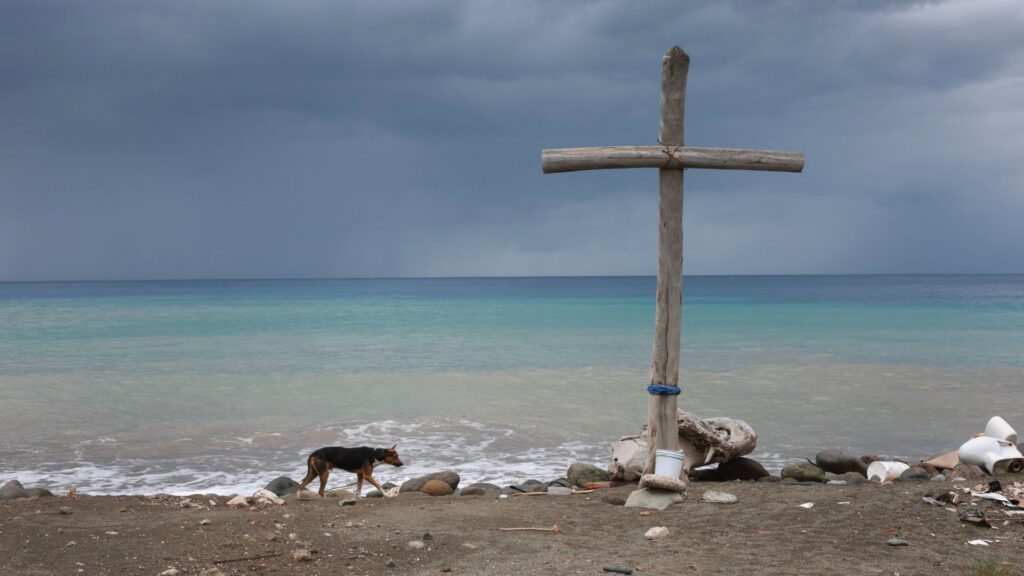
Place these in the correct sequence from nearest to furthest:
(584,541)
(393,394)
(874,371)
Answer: (584,541) → (393,394) → (874,371)

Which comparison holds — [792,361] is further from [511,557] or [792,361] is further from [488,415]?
[511,557]

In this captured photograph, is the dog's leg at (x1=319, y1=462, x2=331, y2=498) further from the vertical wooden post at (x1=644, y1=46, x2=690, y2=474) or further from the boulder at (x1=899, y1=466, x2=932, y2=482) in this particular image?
the boulder at (x1=899, y1=466, x2=932, y2=482)

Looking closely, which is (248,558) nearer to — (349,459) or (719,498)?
(349,459)

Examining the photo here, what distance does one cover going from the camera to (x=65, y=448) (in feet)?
39.0

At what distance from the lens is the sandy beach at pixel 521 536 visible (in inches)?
215

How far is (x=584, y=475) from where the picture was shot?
30.4ft

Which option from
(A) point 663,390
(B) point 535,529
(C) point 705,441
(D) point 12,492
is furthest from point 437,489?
(D) point 12,492

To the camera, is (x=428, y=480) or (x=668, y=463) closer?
(x=668, y=463)

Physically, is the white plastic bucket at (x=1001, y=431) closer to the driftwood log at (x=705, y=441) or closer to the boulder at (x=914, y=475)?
the boulder at (x=914, y=475)

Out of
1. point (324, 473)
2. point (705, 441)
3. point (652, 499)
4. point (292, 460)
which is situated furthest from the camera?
point (292, 460)

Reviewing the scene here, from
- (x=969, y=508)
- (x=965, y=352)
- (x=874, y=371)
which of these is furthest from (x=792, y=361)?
(x=969, y=508)

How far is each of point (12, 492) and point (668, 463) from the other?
7.08m

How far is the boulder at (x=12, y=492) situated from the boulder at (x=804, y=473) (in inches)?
341

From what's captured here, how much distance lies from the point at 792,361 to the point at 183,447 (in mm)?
16843
